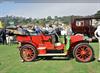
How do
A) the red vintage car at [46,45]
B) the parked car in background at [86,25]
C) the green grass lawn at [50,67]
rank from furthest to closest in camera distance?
the parked car in background at [86,25] → the red vintage car at [46,45] → the green grass lawn at [50,67]

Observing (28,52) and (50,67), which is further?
(28,52)

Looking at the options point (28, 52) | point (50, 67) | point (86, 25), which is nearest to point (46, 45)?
point (28, 52)

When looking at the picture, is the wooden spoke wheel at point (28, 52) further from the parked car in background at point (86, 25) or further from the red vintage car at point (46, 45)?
the parked car in background at point (86, 25)

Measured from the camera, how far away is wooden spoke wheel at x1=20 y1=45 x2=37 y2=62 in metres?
13.6

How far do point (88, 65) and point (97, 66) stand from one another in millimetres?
423

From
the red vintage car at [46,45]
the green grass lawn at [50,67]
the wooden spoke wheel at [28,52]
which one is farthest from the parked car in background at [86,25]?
the green grass lawn at [50,67]

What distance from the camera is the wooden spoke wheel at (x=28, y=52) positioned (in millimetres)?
13625

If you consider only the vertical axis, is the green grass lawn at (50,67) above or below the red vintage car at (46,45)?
below

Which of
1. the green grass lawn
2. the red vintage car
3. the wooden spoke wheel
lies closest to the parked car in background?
the red vintage car

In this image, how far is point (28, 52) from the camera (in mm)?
13656

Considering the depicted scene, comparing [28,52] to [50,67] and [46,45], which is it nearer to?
[46,45]

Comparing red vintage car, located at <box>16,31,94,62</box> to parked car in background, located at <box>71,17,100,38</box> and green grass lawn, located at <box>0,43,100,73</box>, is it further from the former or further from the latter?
parked car in background, located at <box>71,17,100,38</box>

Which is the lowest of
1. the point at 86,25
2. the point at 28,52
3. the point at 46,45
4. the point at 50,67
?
the point at 50,67

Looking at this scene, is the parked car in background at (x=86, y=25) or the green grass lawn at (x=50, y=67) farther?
the parked car in background at (x=86, y=25)
